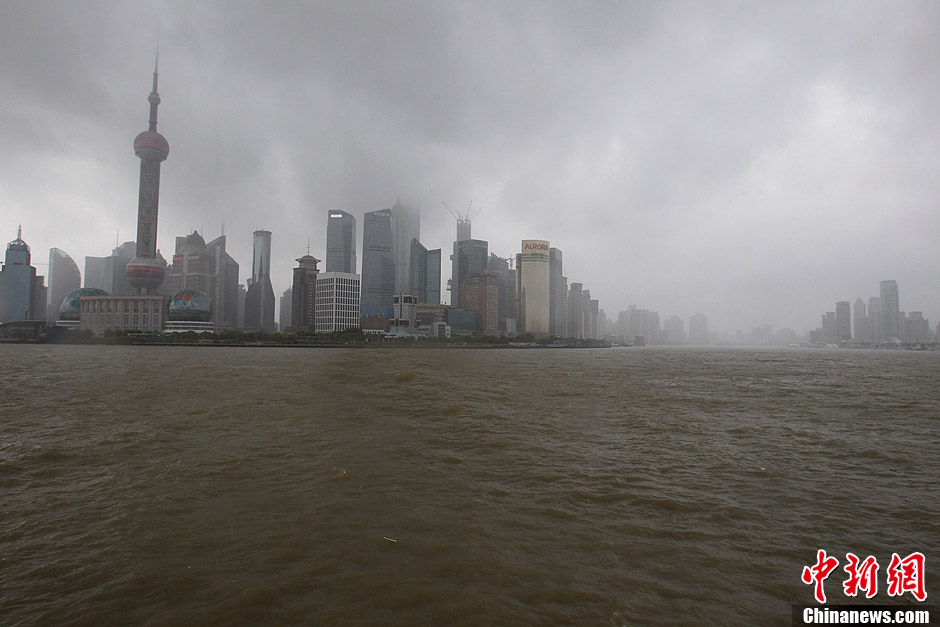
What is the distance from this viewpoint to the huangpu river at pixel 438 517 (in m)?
5.71

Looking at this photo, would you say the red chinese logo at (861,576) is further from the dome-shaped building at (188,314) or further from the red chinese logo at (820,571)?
the dome-shaped building at (188,314)

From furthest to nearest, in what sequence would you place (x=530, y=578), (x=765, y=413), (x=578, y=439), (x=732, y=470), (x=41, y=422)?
(x=765, y=413) < (x=41, y=422) < (x=578, y=439) < (x=732, y=470) < (x=530, y=578)

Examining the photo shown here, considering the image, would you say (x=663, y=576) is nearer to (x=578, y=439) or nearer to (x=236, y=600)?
(x=236, y=600)

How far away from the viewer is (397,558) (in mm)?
6801

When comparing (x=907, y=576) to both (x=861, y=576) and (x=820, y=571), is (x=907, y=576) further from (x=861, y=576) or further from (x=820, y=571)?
(x=820, y=571)

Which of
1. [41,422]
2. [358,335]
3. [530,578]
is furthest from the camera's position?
[358,335]

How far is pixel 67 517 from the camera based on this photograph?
8.32m

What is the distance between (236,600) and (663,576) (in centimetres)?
599

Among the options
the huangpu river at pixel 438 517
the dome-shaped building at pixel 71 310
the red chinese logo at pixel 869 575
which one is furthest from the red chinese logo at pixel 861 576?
the dome-shaped building at pixel 71 310

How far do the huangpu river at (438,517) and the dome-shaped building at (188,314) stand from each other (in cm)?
18784

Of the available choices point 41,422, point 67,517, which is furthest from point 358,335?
point 67,517

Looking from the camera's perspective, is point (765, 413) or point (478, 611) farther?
Result: point (765, 413)

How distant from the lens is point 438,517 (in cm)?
854

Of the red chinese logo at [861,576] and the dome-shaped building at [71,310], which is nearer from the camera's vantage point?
the red chinese logo at [861,576]
